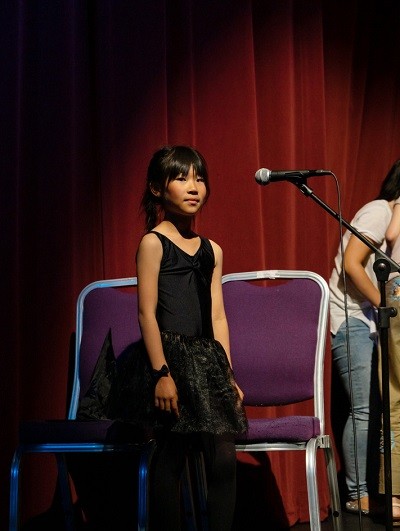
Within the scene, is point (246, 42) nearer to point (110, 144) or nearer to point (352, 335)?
point (110, 144)

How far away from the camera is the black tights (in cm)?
258

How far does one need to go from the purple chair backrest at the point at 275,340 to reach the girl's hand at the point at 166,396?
690 millimetres

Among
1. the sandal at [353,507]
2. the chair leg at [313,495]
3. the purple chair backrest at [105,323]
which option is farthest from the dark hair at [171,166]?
the sandal at [353,507]

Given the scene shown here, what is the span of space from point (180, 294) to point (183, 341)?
14cm

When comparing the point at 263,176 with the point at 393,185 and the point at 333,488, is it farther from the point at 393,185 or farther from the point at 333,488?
the point at 393,185

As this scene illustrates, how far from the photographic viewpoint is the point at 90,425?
8.85ft

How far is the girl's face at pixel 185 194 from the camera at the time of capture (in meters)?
2.72

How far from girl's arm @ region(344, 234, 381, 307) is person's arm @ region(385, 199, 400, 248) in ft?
0.35

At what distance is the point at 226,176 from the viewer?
356cm

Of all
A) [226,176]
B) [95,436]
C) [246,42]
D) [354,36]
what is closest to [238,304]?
[226,176]

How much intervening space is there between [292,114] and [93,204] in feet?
2.87

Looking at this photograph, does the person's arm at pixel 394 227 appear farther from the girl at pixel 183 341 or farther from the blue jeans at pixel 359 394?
the girl at pixel 183 341

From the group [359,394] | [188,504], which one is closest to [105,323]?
[188,504]

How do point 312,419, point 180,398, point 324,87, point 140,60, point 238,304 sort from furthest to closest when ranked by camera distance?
point 324,87
point 140,60
point 238,304
point 312,419
point 180,398
